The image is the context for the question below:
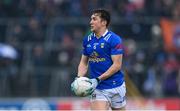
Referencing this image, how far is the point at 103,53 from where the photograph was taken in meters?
11.7

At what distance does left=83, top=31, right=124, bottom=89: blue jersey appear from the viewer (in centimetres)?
1166

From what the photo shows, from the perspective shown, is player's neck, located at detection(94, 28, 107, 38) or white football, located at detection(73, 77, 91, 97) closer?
white football, located at detection(73, 77, 91, 97)

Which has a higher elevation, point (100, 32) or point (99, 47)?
point (100, 32)

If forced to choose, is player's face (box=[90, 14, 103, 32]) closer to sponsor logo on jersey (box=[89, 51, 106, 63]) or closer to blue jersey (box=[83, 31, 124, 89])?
blue jersey (box=[83, 31, 124, 89])

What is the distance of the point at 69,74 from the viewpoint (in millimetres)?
21359

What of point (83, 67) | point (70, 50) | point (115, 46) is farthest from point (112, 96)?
point (70, 50)

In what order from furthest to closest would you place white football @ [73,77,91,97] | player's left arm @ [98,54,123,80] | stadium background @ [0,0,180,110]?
stadium background @ [0,0,180,110] → player's left arm @ [98,54,123,80] → white football @ [73,77,91,97]

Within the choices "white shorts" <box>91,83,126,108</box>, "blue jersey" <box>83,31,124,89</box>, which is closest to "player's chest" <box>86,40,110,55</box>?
"blue jersey" <box>83,31,124,89</box>

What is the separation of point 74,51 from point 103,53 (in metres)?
10.2

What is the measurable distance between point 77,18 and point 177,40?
301 cm

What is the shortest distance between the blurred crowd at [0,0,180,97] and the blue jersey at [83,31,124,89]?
9.34m

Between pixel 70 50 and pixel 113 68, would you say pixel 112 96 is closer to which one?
pixel 113 68

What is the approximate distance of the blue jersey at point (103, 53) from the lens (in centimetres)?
1166

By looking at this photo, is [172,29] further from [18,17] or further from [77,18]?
[18,17]
